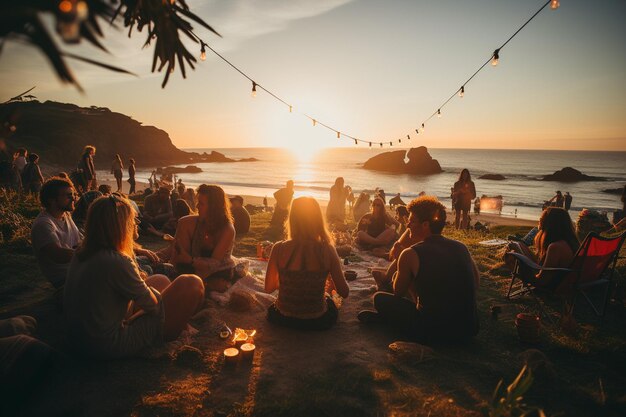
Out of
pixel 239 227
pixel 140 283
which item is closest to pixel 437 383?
pixel 140 283

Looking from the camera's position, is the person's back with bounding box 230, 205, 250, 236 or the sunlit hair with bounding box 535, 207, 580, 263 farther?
the person's back with bounding box 230, 205, 250, 236

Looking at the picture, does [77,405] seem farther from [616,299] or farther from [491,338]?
[616,299]

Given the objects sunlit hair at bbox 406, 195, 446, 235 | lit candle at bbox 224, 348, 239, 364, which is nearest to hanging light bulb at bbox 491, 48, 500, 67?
sunlit hair at bbox 406, 195, 446, 235

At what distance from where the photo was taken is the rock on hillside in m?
54.3

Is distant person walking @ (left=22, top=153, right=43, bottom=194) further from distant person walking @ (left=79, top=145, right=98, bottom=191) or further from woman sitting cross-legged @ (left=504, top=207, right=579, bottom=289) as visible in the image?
woman sitting cross-legged @ (left=504, top=207, right=579, bottom=289)

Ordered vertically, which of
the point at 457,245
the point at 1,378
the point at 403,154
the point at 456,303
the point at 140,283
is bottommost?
the point at 1,378

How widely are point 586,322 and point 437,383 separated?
2842mm

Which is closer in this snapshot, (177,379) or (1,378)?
(1,378)

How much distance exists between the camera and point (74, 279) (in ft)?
9.21

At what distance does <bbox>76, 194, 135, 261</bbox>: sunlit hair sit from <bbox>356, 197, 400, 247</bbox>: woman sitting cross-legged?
626cm

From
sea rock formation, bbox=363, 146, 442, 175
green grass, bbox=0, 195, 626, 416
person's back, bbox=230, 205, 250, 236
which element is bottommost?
green grass, bbox=0, 195, 626, 416

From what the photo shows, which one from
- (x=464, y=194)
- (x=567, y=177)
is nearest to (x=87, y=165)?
(x=464, y=194)

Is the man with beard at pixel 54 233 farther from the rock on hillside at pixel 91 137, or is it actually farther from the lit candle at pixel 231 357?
the rock on hillside at pixel 91 137

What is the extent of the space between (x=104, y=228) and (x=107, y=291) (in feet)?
1.71
